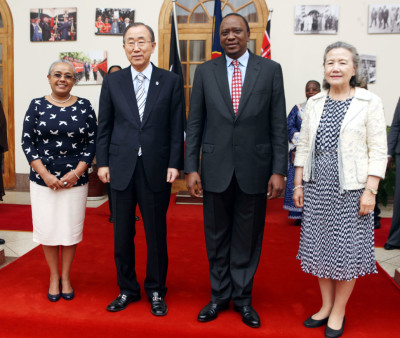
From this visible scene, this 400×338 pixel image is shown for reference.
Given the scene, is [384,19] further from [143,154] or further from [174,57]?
[143,154]

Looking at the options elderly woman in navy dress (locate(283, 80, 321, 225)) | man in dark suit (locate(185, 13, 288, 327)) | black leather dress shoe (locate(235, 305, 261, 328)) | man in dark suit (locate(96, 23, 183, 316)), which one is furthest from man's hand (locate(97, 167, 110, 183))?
elderly woman in navy dress (locate(283, 80, 321, 225))

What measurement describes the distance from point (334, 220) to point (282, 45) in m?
4.02

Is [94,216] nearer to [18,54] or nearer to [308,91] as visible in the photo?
[308,91]

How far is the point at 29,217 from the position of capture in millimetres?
4406

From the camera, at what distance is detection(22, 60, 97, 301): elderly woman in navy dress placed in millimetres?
2264

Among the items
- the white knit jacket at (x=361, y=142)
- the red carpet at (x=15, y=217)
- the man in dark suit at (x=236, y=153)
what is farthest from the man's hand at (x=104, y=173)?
the red carpet at (x=15, y=217)

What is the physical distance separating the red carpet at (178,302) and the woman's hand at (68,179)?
66cm

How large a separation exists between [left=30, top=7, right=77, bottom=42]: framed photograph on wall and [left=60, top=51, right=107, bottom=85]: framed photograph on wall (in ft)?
0.96

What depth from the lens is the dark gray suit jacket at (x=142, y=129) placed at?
2.11 metres

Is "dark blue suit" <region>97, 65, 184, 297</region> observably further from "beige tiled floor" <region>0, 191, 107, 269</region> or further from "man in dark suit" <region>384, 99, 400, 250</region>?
"man in dark suit" <region>384, 99, 400, 250</region>

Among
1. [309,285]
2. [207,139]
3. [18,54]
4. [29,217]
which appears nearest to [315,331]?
[309,285]

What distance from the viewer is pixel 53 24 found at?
5730 millimetres

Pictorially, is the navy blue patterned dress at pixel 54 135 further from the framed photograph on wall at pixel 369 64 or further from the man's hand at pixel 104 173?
the framed photograph on wall at pixel 369 64

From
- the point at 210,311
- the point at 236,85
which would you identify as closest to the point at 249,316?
the point at 210,311
